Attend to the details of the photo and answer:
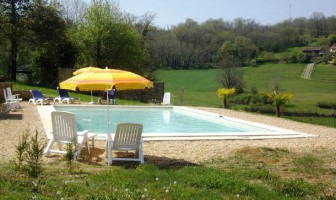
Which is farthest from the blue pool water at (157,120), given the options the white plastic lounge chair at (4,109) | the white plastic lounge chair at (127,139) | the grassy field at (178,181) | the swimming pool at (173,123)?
the grassy field at (178,181)

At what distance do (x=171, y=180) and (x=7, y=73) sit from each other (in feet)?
108

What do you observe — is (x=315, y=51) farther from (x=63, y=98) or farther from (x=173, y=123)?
(x=173, y=123)

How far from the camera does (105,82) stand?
761cm

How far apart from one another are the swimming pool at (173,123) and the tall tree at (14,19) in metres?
12.8

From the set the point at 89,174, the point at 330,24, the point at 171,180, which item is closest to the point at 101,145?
the point at 89,174

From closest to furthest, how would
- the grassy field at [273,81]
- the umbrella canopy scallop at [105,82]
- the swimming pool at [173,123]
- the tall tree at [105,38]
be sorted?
the umbrella canopy scallop at [105,82]
the swimming pool at [173,123]
the tall tree at [105,38]
the grassy field at [273,81]

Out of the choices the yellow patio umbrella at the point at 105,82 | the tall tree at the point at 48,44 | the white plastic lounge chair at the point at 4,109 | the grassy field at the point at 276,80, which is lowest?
the grassy field at the point at 276,80

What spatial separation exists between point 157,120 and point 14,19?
18.1 m

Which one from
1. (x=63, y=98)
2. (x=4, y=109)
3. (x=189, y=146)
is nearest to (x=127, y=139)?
(x=189, y=146)

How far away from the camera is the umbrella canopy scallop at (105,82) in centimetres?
763

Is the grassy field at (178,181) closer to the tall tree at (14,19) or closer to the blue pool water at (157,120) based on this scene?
the blue pool water at (157,120)

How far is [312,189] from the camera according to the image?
5.66m

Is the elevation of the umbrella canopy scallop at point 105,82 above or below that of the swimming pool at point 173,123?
above

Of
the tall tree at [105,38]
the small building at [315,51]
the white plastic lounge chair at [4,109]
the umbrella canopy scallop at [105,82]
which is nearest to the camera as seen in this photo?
the umbrella canopy scallop at [105,82]
